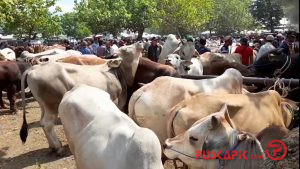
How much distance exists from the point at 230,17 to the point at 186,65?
5159 centimetres

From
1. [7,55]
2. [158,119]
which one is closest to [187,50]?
[158,119]

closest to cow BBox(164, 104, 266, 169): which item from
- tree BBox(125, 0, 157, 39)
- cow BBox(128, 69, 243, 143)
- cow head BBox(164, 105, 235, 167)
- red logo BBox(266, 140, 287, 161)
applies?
cow head BBox(164, 105, 235, 167)

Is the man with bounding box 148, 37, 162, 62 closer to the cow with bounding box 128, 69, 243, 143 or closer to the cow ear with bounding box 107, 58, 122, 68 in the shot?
the cow ear with bounding box 107, 58, 122, 68

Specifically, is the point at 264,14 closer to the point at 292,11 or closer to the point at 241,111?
the point at 241,111

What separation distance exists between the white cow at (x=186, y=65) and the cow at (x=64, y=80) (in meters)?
1.54

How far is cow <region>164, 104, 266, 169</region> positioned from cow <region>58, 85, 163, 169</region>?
0.30m

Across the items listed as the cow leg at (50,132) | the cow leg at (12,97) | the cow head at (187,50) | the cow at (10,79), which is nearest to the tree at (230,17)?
the cow head at (187,50)

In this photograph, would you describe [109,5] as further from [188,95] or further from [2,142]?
[188,95]

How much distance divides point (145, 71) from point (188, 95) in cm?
283

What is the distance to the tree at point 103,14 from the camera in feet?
93.8

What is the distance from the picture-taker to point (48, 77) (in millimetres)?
6480

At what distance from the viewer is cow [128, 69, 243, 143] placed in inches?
188

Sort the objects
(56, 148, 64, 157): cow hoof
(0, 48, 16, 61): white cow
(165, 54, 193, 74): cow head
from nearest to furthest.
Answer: (56, 148, 64, 157): cow hoof → (165, 54, 193, 74): cow head → (0, 48, 16, 61): white cow

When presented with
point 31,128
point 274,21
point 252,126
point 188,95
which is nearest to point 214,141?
point 252,126
